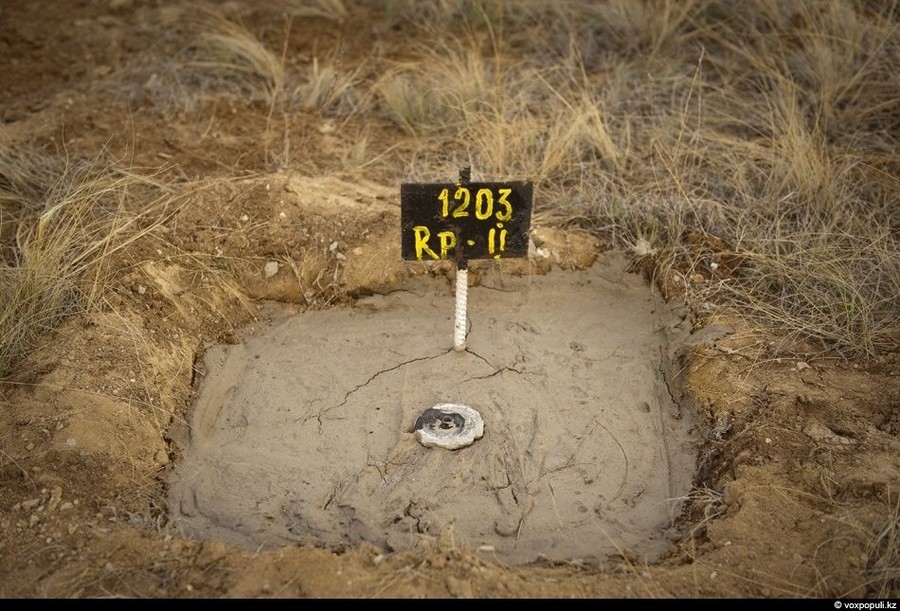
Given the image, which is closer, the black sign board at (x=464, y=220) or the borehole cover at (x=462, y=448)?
the borehole cover at (x=462, y=448)

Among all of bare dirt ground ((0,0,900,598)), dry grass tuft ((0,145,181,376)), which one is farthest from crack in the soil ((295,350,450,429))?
dry grass tuft ((0,145,181,376))

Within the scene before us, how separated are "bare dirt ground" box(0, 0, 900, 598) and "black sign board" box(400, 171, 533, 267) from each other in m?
0.68

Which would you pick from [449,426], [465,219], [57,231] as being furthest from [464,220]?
[57,231]

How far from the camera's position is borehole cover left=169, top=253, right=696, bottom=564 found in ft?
9.91

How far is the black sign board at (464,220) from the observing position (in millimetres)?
3246

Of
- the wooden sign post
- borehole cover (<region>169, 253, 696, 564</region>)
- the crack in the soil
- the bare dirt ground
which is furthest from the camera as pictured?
the crack in the soil

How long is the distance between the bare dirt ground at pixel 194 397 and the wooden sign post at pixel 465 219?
675 mm

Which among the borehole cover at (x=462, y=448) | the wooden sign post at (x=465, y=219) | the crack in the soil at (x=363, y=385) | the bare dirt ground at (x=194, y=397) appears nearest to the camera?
the bare dirt ground at (x=194, y=397)

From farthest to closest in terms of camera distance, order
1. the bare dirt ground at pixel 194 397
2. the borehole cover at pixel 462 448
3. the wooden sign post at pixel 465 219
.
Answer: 1. the wooden sign post at pixel 465 219
2. the borehole cover at pixel 462 448
3. the bare dirt ground at pixel 194 397

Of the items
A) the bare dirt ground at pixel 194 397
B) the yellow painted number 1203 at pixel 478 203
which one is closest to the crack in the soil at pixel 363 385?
the bare dirt ground at pixel 194 397

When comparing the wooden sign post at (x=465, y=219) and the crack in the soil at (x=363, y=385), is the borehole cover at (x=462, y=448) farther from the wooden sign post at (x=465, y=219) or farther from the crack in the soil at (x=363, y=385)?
the wooden sign post at (x=465, y=219)

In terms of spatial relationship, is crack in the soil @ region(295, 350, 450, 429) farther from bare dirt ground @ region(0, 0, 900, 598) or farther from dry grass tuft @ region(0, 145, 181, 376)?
dry grass tuft @ region(0, 145, 181, 376)

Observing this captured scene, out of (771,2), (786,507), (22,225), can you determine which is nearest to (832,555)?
(786,507)

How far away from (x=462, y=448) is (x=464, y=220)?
85cm
